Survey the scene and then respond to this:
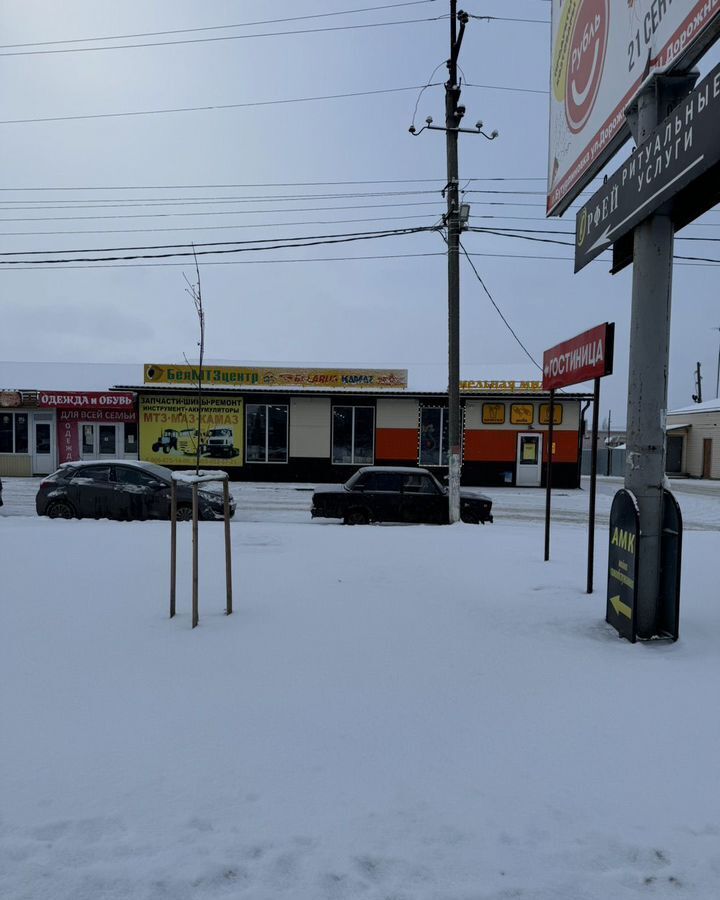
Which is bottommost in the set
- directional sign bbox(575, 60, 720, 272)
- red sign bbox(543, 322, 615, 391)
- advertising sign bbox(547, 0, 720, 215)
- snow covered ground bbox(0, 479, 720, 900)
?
snow covered ground bbox(0, 479, 720, 900)

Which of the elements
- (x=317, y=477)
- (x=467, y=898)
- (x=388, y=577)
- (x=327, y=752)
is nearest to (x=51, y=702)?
(x=327, y=752)

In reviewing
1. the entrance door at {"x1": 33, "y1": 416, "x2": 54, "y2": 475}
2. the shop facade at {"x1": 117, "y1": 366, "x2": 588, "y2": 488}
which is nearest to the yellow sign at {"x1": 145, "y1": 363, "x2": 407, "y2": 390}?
the shop facade at {"x1": 117, "y1": 366, "x2": 588, "y2": 488}

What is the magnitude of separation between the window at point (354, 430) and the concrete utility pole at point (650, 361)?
711 inches

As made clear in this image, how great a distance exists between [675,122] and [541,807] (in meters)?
3.73

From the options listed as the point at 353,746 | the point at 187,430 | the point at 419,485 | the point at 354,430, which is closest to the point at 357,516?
the point at 419,485

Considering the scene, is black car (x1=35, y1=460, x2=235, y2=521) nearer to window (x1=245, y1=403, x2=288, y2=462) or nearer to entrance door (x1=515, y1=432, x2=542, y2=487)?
window (x1=245, y1=403, x2=288, y2=462)

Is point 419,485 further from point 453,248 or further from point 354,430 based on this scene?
point 354,430

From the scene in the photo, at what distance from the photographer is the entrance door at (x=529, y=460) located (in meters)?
22.0

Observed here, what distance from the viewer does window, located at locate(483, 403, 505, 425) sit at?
21891mm

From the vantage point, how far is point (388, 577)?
5.61 m

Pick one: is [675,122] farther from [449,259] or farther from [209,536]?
[449,259]

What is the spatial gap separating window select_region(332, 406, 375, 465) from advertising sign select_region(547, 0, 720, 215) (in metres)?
16.2

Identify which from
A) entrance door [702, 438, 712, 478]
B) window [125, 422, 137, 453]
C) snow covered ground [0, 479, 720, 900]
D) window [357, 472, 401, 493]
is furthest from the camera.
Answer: entrance door [702, 438, 712, 478]

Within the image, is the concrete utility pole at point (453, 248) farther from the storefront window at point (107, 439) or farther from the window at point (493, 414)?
the storefront window at point (107, 439)
